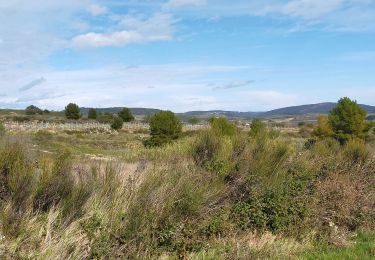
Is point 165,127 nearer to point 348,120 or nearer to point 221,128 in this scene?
point 348,120

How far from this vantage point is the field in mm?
6680

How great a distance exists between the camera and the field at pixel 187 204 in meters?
6.68

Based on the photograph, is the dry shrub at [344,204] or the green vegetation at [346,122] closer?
Result: the dry shrub at [344,204]

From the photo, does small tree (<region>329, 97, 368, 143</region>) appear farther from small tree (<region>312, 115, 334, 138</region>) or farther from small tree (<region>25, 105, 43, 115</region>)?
small tree (<region>25, 105, 43, 115</region>)

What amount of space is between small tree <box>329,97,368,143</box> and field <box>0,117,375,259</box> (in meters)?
36.2

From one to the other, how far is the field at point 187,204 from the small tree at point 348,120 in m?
36.2

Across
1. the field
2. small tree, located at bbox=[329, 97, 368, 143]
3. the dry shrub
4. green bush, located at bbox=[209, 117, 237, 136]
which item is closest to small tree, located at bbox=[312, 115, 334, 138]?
small tree, located at bbox=[329, 97, 368, 143]

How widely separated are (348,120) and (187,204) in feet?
138

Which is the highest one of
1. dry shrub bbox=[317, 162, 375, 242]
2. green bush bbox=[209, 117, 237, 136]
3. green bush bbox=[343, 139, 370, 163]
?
green bush bbox=[209, 117, 237, 136]

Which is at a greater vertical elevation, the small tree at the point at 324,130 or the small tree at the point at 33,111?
the small tree at the point at 33,111

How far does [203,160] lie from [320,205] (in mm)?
2740

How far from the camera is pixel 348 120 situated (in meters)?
Answer: 46.9

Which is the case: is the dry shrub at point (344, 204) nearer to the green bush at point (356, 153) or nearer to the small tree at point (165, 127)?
the green bush at point (356, 153)

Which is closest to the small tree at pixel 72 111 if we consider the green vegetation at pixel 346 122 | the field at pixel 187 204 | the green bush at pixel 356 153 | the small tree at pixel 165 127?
the small tree at pixel 165 127
